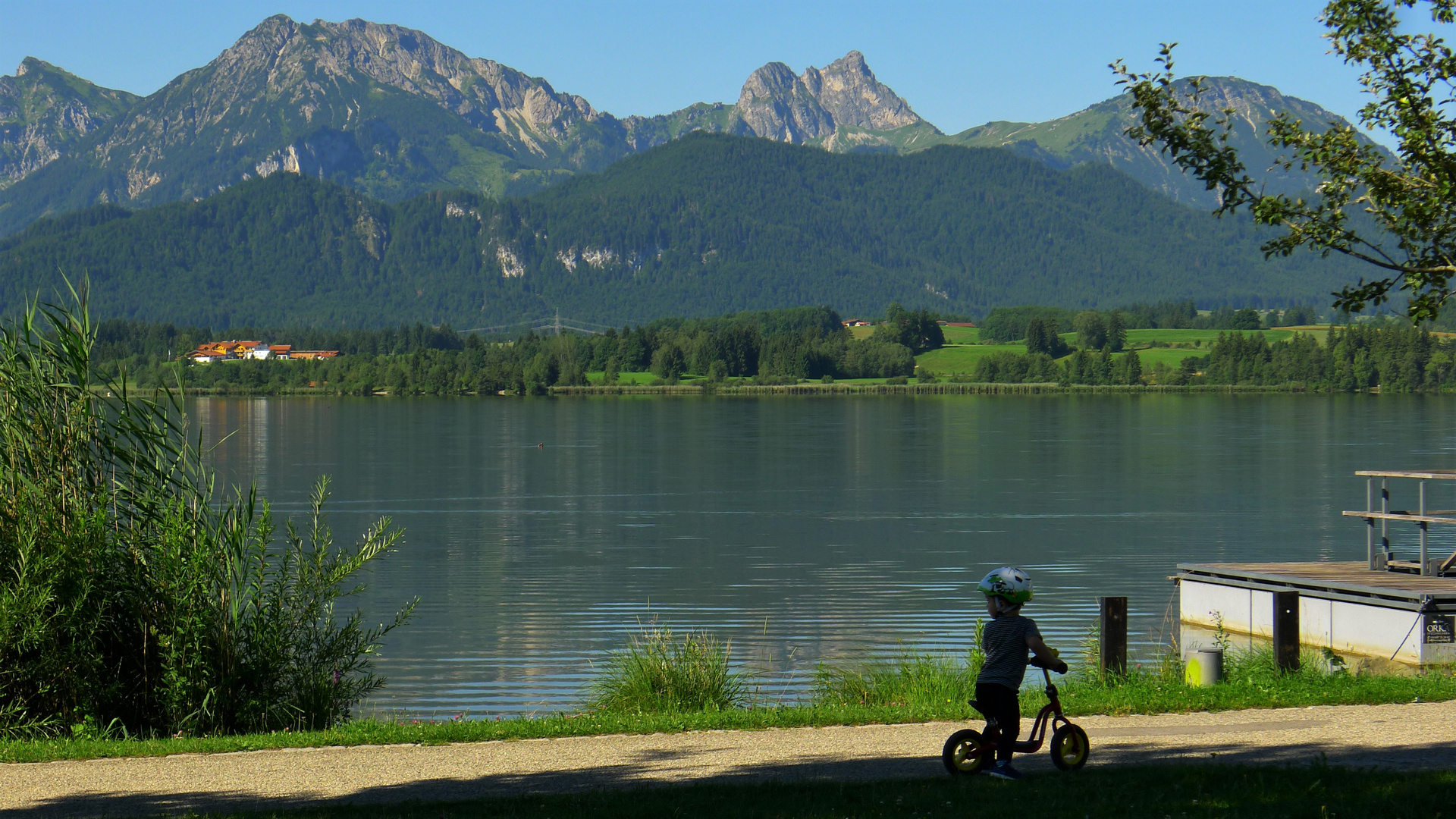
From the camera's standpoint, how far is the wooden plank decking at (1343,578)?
63.5 feet

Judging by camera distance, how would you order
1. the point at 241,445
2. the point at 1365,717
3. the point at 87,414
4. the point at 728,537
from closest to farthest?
the point at 1365,717 → the point at 87,414 → the point at 728,537 → the point at 241,445

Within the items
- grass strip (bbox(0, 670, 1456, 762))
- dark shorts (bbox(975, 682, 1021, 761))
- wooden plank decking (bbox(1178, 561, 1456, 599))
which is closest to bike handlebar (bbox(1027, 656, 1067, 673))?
dark shorts (bbox(975, 682, 1021, 761))

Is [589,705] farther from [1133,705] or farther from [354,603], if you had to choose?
[354,603]

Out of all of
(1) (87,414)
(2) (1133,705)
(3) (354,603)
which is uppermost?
(1) (87,414)

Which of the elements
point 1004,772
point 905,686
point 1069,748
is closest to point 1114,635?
point 905,686

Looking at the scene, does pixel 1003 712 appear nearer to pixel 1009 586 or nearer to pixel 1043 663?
pixel 1043 663

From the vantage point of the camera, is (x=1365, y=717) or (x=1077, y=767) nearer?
(x=1077, y=767)

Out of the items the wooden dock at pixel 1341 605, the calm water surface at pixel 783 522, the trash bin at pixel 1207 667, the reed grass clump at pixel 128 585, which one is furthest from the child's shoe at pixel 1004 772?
the calm water surface at pixel 783 522

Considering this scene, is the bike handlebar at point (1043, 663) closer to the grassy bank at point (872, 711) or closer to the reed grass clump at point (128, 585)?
the grassy bank at point (872, 711)

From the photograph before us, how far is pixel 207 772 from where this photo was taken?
37.1 feet

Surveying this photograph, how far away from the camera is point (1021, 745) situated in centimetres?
1104

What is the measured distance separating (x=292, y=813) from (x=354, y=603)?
1076 inches

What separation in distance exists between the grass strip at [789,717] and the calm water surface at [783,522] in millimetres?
8516

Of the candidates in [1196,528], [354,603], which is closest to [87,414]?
[354,603]
